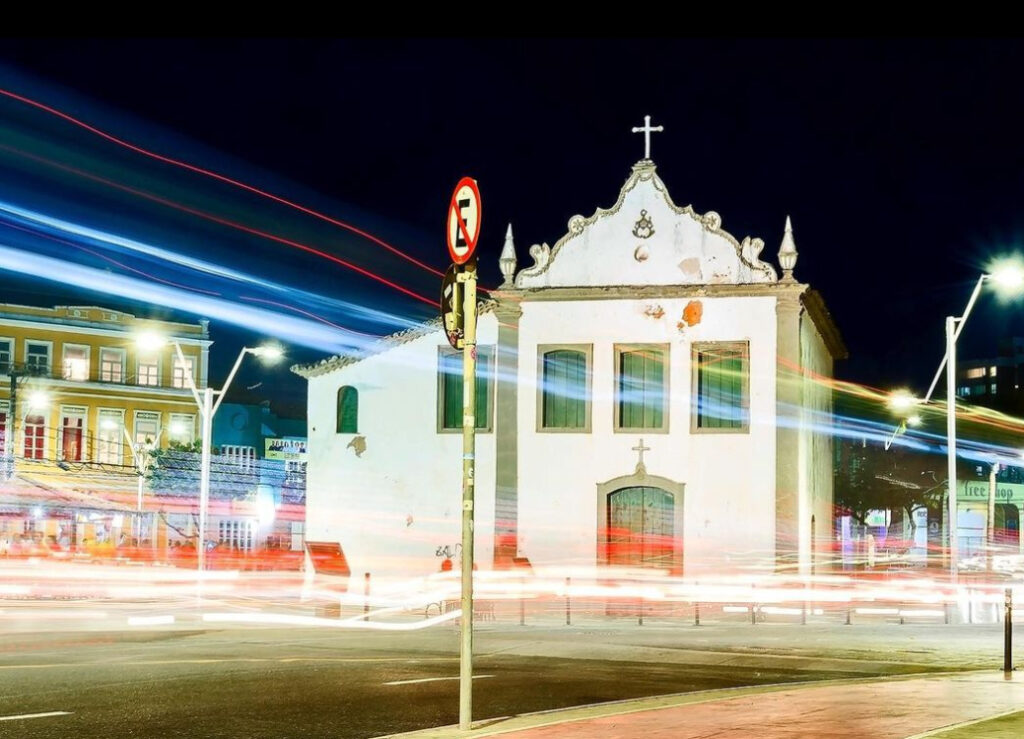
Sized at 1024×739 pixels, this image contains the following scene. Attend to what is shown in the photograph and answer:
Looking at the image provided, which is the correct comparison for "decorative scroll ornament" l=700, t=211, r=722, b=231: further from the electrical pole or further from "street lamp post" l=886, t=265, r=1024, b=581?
the electrical pole

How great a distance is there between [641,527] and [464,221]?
2146cm

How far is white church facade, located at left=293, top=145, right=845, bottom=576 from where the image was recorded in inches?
1202

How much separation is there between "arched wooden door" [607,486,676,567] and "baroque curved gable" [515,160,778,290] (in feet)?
16.4

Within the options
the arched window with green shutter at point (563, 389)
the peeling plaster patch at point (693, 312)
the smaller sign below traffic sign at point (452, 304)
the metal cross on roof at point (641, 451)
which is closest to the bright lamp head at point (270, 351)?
the arched window with green shutter at point (563, 389)

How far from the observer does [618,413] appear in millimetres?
31438

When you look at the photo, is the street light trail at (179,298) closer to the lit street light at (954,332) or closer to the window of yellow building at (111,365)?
the window of yellow building at (111,365)

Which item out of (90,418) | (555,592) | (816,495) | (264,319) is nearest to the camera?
(555,592)

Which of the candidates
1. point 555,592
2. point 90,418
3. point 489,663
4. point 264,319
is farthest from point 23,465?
point 489,663

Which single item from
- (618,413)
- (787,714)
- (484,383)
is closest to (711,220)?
(618,413)

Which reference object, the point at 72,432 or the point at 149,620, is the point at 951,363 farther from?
the point at 72,432

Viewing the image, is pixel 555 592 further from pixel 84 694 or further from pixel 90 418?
pixel 90 418

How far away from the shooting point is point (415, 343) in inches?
1304

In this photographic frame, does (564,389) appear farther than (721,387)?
Yes

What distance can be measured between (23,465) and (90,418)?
4.59 meters
